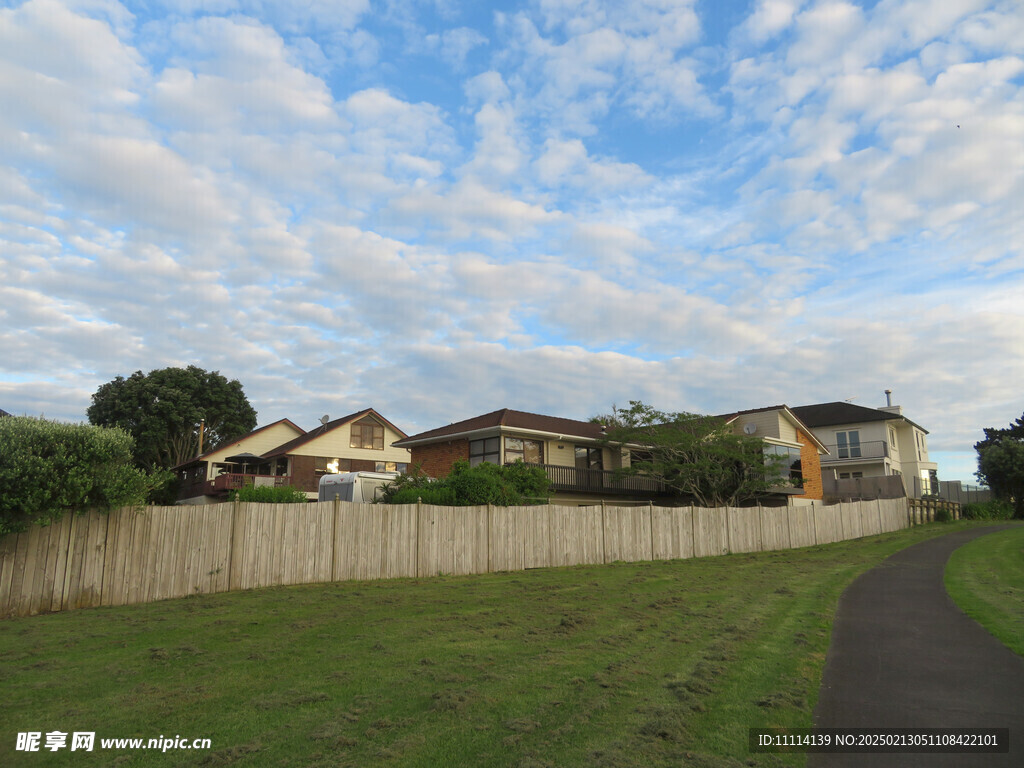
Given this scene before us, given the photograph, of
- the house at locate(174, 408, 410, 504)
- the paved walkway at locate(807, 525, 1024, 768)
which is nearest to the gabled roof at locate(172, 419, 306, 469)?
the house at locate(174, 408, 410, 504)

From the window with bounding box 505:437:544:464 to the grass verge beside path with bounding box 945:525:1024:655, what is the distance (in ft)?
53.9

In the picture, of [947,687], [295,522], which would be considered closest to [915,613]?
[947,687]

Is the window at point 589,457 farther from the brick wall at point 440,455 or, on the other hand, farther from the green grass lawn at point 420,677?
the green grass lawn at point 420,677

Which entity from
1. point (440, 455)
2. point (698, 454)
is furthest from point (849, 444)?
point (440, 455)

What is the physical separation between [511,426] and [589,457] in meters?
5.83

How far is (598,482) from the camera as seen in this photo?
110ft

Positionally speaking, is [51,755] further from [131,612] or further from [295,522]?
[295,522]

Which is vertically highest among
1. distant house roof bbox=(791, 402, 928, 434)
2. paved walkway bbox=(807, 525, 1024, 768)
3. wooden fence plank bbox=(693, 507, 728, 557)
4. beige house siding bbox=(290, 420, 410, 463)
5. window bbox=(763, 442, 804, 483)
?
distant house roof bbox=(791, 402, 928, 434)

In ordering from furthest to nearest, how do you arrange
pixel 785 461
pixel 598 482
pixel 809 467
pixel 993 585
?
1. pixel 809 467
2. pixel 785 461
3. pixel 598 482
4. pixel 993 585

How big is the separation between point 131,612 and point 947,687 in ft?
36.9

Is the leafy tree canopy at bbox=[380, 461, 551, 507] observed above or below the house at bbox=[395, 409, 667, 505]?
below

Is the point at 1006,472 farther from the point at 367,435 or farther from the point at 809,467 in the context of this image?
the point at 367,435

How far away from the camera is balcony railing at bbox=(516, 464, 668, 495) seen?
31531 mm

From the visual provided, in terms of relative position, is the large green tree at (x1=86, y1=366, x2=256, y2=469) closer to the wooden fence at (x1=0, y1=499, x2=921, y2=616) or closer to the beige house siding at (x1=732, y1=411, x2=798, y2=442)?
the beige house siding at (x1=732, y1=411, x2=798, y2=442)
